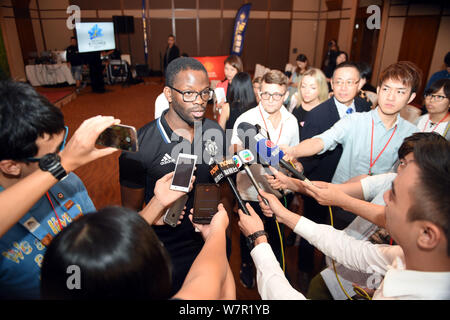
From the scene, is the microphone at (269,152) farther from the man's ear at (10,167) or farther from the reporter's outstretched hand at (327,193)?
the man's ear at (10,167)

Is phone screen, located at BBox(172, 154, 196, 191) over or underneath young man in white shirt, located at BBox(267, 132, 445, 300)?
over

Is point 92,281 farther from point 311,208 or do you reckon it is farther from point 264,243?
point 311,208

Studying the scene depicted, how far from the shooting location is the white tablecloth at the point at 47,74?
342 inches

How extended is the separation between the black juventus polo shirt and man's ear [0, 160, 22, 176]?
1.84 ft

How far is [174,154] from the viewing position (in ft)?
4.99

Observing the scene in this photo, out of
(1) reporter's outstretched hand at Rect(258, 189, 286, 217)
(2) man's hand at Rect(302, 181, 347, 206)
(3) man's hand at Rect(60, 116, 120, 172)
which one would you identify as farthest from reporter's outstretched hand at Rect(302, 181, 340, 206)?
(3) man's hand at Rect(60, 116, 120, 172)

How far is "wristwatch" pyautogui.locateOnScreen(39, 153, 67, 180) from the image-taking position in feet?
2.69

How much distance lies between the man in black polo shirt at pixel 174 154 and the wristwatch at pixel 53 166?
622mm

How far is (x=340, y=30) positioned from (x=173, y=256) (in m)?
11.4

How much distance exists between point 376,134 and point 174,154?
136 centimetres

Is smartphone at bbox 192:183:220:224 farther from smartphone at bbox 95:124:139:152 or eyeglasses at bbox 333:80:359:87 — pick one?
eyeglasses at bbox 333:80:359:87

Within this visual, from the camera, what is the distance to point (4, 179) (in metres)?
0.94

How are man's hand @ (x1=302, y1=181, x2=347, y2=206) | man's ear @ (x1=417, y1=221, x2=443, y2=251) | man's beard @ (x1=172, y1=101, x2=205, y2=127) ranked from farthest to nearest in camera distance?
man's beard @ (x1=172, y1=101, x2=205, y2=127), man's hand @ (x1=302, y1=181, x2=347, y2=206), man's ear @ (x1=417, y1=221, x2=443, y2=251)
